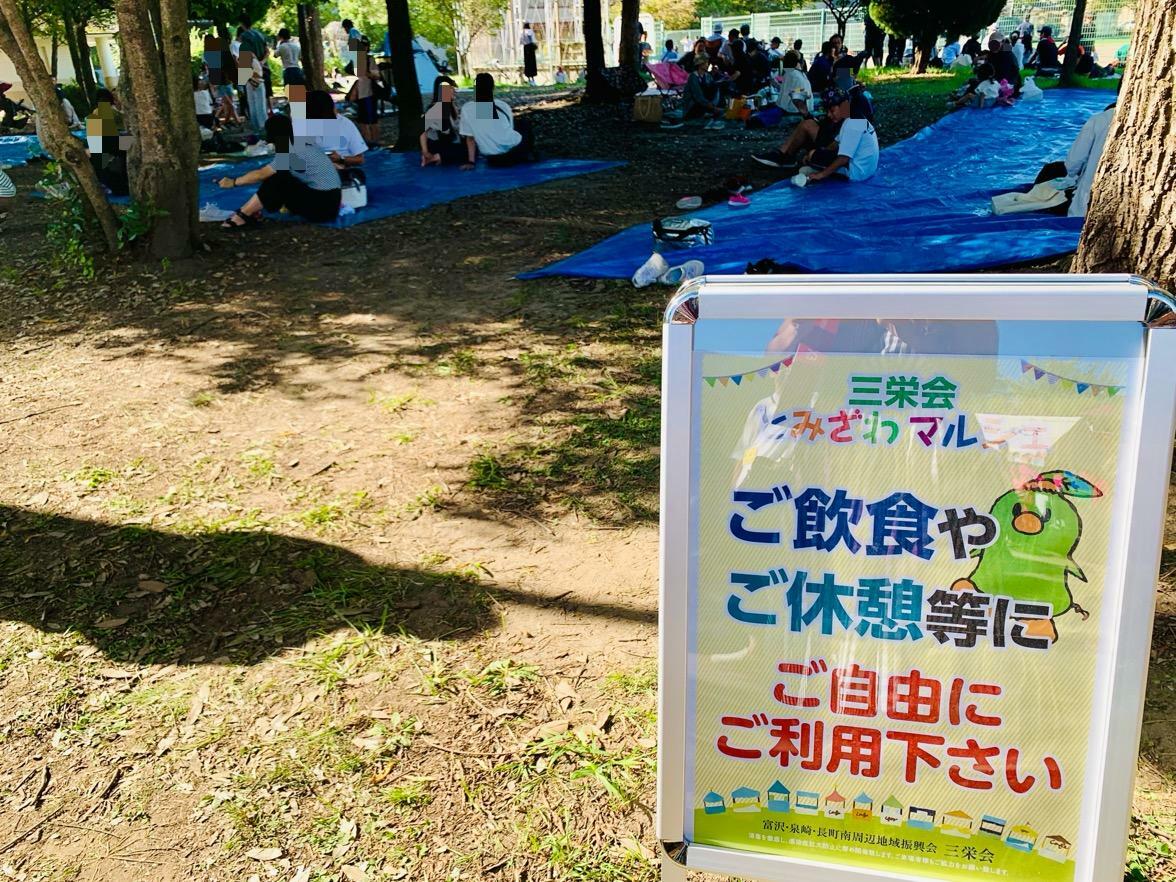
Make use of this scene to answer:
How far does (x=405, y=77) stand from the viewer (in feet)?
41.7

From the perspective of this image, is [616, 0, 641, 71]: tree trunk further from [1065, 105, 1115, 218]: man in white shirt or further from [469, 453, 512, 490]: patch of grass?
[469, 453, 512, 490]: patch of grass

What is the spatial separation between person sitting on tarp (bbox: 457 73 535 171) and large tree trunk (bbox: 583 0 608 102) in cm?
738

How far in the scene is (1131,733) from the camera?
156 centimetres

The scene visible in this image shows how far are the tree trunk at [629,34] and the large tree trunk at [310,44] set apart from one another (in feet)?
19.5

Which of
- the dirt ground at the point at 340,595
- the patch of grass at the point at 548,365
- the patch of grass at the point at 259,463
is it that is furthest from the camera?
the patch of grass at the point at 548,365

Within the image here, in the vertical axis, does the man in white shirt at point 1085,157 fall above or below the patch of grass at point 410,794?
above

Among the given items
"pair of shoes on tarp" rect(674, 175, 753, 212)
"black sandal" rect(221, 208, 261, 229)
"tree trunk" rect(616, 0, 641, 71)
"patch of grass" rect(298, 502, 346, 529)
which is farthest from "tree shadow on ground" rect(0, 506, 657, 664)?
"tree trunk" rect(616, 0, 641, 71)

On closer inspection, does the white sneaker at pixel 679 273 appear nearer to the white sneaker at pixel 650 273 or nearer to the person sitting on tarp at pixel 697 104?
the white sneaker at pixel 650 273

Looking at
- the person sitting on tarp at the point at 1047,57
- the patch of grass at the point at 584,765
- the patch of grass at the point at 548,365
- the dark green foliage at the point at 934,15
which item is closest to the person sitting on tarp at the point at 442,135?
the patch of grass at the point at 548,365

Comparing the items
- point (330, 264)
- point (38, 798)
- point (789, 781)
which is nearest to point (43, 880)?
point (38, 798)

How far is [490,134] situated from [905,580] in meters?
10.9

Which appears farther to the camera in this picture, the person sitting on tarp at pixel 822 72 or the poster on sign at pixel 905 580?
the person sitting on tarp at pixel 822 72

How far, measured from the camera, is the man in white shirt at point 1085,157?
283 inches

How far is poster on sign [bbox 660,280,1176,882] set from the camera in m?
1.53
